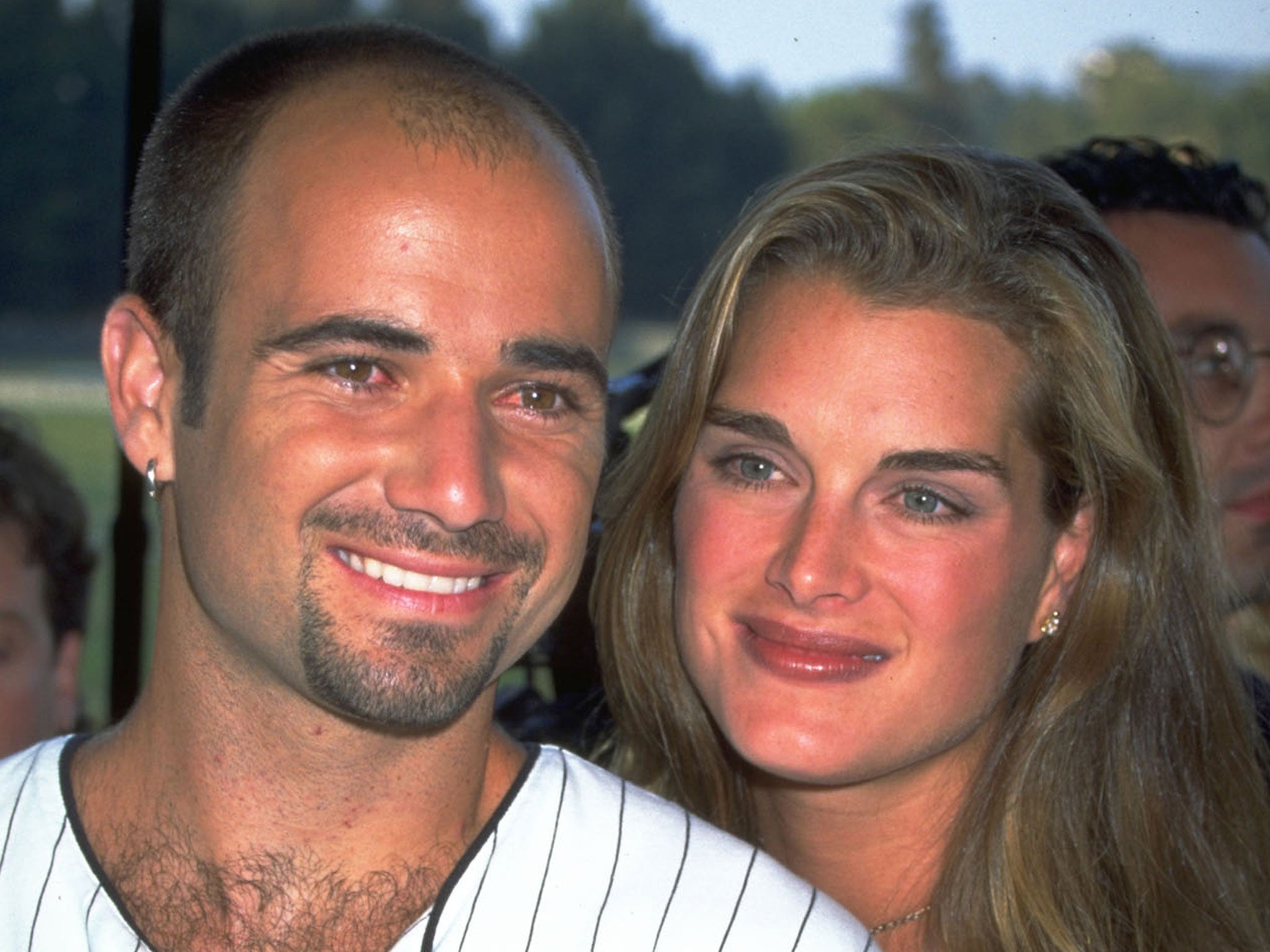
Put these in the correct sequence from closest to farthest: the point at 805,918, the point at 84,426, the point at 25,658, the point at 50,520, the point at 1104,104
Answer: the point at 805,918 → the point at 25,658 → the point at 50,520 → the point at 1104,104 → the point at 84,426

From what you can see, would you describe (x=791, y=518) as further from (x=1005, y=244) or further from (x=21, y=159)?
(x=21, y=159)

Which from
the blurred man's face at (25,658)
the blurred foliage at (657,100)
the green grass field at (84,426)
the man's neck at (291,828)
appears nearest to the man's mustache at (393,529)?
the man's neck at (291,828)

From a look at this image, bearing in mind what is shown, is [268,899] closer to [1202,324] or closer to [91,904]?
[91,904]

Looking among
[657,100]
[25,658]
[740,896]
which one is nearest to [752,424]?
[740,896]

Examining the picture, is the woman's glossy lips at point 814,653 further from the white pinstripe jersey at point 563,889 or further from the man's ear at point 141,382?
the man's ear at point 141,382

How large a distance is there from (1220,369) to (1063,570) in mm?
1094

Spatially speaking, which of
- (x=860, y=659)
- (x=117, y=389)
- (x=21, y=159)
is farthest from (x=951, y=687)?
(x=21, y=159)

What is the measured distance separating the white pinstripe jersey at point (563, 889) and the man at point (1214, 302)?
166cm

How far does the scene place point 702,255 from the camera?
248 centimetres

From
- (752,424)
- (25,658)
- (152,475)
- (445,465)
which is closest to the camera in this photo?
(445,465)

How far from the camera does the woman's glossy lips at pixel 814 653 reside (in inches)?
77.8

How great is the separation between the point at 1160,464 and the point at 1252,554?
37.1 inches

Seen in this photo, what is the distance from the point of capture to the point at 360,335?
157cm

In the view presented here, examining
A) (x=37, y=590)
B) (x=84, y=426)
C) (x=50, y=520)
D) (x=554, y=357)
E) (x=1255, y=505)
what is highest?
(x=554, y=357)
